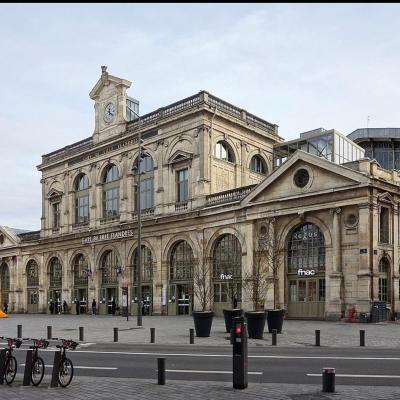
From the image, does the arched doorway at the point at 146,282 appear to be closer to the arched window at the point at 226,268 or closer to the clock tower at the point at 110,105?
the arched window at the point at 226,268

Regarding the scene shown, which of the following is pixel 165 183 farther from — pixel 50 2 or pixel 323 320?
pixel 50 2

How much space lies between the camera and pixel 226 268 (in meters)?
42.3

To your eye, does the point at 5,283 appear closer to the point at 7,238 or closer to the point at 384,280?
the point at 7,238

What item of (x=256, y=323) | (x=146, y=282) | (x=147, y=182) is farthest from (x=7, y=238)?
(x=256, y=323)

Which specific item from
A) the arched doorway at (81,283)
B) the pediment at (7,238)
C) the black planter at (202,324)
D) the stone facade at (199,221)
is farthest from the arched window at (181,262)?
A: the pediment at (7,238)

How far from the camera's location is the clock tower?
54062mm

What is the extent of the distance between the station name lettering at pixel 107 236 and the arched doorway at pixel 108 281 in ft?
4.53

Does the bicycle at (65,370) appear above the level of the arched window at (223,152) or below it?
below

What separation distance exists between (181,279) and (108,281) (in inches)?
398

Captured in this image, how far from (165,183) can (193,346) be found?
92.1 ft

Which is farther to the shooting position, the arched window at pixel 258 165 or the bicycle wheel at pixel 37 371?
the arched window at pixel 258 165

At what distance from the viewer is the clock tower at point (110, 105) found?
54.1 metres

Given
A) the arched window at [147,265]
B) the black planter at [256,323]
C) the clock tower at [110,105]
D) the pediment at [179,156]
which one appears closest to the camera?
the black planter at [256,323]

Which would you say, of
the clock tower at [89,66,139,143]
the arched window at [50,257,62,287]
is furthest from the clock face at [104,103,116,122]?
the arched window at [50,257,62,287]
